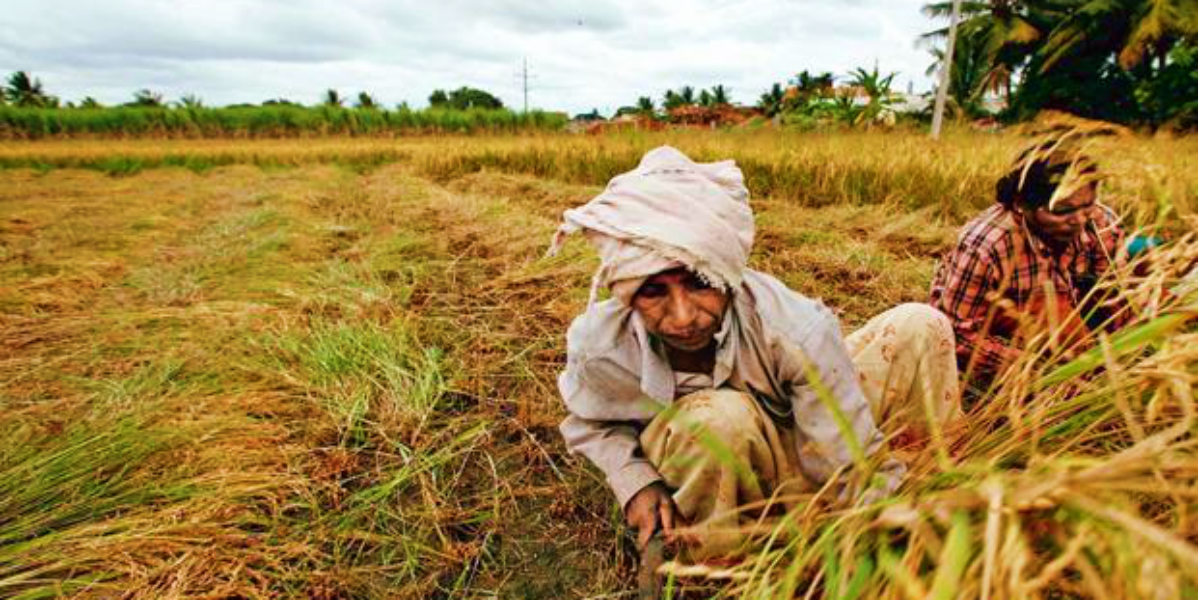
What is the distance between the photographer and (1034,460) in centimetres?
53

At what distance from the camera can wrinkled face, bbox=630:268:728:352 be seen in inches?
40.5

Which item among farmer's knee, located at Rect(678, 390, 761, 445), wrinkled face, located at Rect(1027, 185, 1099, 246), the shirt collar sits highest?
wrinkled face, located at Rect(1027, 185, 1099, 246)

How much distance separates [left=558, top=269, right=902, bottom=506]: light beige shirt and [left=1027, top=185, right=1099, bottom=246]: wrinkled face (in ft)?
3.19

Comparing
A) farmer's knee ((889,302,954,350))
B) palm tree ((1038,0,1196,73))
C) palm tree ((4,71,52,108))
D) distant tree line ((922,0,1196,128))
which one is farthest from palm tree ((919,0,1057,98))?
palm tree ((4,71,52,108))

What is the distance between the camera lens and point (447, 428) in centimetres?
183

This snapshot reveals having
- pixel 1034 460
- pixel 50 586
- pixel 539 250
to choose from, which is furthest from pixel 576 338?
pixel 539 250

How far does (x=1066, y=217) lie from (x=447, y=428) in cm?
194

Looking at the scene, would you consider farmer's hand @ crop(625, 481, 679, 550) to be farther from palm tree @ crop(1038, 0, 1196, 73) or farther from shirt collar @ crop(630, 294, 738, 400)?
palm tree @ crop(1038, 0, 1196, 73)

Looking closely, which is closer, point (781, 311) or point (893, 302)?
point (781, 311)

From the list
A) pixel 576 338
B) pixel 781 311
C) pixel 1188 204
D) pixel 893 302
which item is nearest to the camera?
pixel 1188 204

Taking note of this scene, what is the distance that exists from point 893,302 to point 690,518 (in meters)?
1.97

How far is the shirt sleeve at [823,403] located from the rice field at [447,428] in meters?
0.23

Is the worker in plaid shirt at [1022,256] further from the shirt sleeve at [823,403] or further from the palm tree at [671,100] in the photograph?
the palm tree at [671,100]

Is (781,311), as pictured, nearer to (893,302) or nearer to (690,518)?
(690,518)
